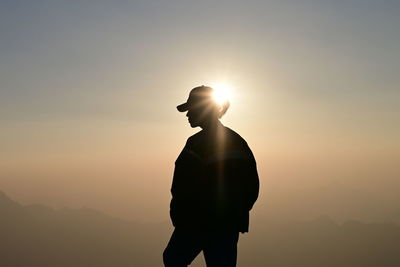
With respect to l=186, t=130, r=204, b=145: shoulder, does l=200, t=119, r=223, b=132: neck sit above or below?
above

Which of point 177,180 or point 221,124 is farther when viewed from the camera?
point 221,124

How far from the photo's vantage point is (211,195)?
4887mm

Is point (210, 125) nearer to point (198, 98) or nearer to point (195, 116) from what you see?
point (195, 116)

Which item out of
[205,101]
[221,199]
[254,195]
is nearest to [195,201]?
[221,199]

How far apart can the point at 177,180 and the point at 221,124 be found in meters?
0.86

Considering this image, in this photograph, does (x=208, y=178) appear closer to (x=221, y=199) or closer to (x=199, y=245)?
(x=221, y=199)

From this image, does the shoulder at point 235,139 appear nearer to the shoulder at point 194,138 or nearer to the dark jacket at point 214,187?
the dark jacket at point 214,187

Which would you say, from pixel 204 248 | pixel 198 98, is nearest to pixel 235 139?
pixel 198 98

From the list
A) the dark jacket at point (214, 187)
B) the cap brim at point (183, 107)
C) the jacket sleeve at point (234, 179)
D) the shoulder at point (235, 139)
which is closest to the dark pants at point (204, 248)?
the dark jacket at point (214, 187)

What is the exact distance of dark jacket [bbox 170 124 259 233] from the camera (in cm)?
490

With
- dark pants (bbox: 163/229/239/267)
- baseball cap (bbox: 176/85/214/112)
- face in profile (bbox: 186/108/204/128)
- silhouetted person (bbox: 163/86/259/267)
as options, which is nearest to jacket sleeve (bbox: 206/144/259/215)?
silhouetted person (bbox: 163/86/259/267)

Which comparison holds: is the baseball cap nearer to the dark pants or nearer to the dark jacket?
the dark jacket

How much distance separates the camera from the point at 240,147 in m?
5.12

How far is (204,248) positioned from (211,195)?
25.6 inches
